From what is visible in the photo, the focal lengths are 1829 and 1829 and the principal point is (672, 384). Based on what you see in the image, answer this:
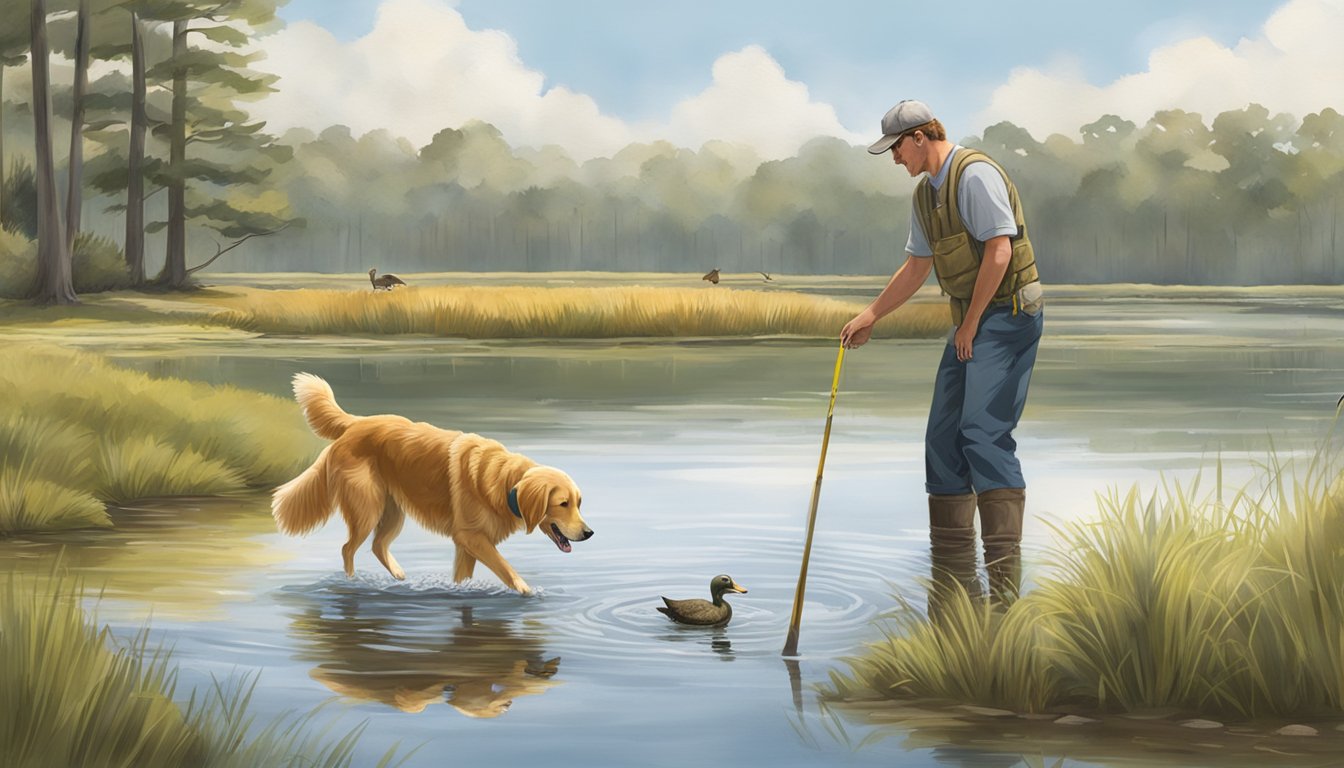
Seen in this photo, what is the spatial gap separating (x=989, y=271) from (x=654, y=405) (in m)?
10.0

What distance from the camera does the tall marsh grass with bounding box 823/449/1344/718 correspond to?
18.9 feet

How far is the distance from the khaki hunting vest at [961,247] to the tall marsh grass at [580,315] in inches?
895

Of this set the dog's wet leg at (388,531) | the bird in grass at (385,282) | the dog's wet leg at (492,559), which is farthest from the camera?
the bird in grass at (385,282)

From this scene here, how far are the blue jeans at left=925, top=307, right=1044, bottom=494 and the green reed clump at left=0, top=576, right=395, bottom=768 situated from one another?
139 inches

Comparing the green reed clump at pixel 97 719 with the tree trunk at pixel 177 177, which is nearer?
the green reed clump at pixel 97 719

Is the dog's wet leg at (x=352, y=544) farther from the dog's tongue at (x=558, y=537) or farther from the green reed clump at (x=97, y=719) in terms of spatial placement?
the green reed clump at (x=97, y=719)

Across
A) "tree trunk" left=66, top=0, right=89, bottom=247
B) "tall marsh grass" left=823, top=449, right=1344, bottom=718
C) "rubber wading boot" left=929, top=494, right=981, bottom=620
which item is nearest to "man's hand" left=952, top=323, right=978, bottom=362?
"rubber wading boot" left=929, top=494, right=981, bottom=620

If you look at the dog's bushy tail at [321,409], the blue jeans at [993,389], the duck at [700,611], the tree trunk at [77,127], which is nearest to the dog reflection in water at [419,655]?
the duck at [700,611]

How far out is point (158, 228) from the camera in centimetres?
4259

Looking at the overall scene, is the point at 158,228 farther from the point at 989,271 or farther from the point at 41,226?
the point at 989,271

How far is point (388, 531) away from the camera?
8.68m

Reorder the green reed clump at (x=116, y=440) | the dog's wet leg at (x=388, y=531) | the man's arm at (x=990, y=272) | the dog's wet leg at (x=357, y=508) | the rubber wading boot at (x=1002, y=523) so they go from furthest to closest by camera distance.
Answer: the green reed clump at (x=116, y=440)
the dog's wet leg at (x=388, y=531)
the dog's wet leg at (x=357, y=508)
the rubber wading boot at (x=1002, y=523)
the man's arm at (x=990, y=272)

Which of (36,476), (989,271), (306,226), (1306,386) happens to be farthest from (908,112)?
(306,226)

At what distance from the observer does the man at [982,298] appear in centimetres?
764
